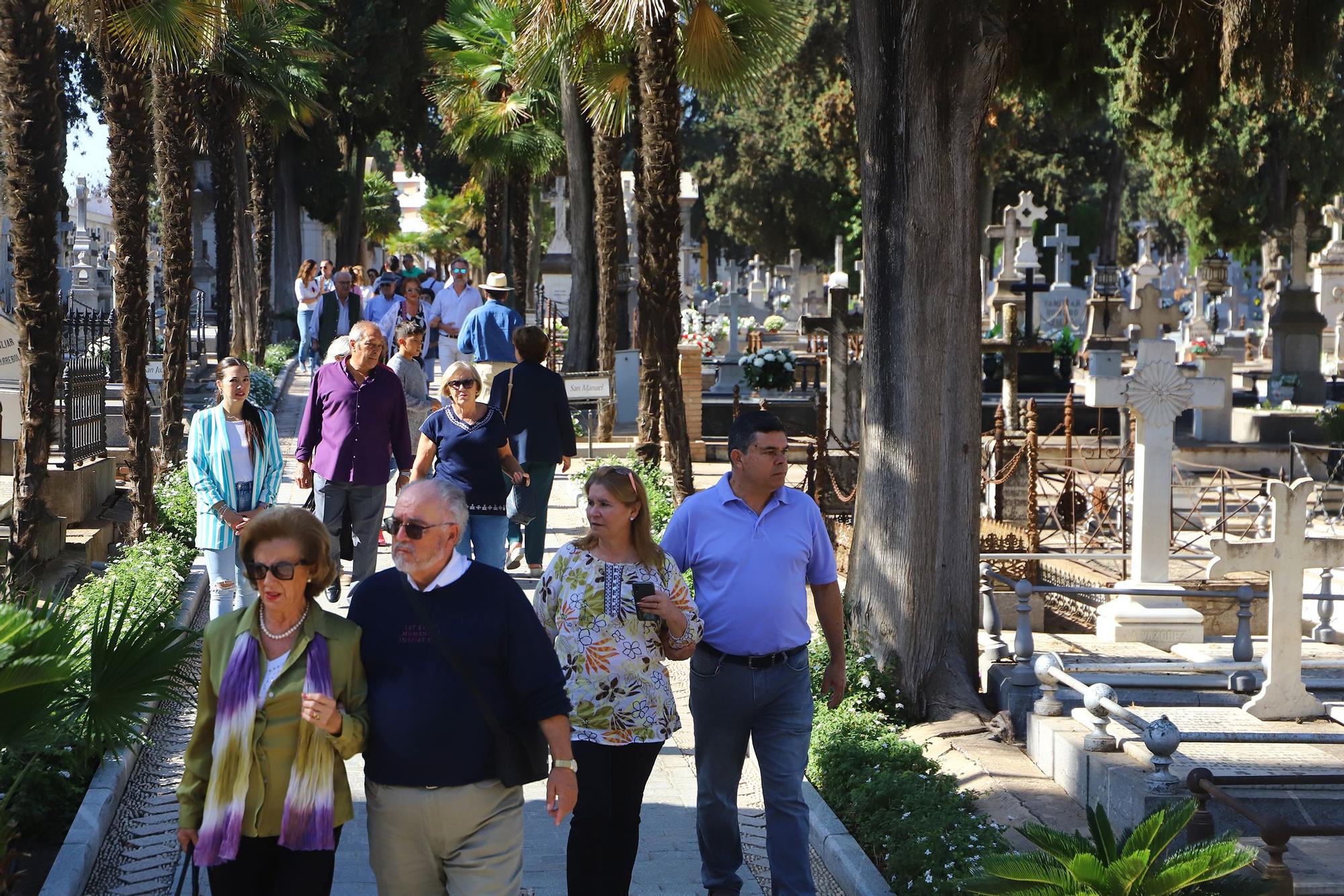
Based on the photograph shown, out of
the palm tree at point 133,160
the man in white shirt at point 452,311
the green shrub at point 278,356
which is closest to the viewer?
the palm tree at point 133,160

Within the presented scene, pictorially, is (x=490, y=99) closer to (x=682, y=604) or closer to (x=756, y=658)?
(x=756, y=658)

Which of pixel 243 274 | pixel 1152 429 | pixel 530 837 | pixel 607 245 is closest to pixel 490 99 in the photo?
pixel 243 274

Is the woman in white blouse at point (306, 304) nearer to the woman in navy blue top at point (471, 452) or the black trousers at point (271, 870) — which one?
the woman in navy blue top at point (471, 452)

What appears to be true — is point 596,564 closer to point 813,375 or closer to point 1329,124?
point 813,375

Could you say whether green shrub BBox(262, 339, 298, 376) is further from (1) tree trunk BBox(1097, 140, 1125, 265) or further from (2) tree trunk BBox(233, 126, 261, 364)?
(1) tree trunk BBox(1097, 140, 1125, 265)

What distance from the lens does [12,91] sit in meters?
9.91

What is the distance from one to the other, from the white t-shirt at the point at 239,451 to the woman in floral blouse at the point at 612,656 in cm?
328

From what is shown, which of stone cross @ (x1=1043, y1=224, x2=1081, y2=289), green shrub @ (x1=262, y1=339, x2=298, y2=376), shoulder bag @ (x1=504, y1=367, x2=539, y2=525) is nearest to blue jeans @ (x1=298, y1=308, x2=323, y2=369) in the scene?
green shrub @ (x1=262, y1=339, x2=298, y2=376)

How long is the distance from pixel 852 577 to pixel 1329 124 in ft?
97.8

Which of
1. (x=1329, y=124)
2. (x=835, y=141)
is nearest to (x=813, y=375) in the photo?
(x=835, y=141)

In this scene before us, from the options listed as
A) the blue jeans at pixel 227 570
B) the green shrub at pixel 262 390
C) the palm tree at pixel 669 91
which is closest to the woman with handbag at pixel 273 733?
the blue jeans at pixel 227 570

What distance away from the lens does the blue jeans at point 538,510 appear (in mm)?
10422

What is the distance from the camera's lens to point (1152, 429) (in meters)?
10.9

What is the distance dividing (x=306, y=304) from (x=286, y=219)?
18805 mm
